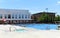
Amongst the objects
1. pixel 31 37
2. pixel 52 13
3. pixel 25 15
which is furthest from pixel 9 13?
pixel 31 37

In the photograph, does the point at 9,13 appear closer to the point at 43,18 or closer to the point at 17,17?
the point at 17,17

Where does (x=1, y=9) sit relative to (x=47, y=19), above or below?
above

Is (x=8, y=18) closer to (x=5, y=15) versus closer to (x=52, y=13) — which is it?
(x=5, y=15)

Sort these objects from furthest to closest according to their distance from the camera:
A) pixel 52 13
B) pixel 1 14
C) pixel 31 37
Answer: pixel 52 13 → pixel 1 14 → pixel 31 37

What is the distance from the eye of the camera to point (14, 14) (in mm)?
48406

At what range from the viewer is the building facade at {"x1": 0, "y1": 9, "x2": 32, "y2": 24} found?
47375 mm

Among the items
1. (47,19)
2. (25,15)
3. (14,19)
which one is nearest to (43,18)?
(47,19)

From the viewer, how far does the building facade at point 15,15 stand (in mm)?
47375

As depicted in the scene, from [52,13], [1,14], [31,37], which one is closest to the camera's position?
[31,37]

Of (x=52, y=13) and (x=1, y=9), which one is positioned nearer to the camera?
(x=1, y=9)

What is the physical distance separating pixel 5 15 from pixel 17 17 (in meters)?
3.70

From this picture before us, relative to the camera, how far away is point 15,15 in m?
48.4

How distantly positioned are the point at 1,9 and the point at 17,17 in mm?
5513

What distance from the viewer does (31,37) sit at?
9531 millimetres
